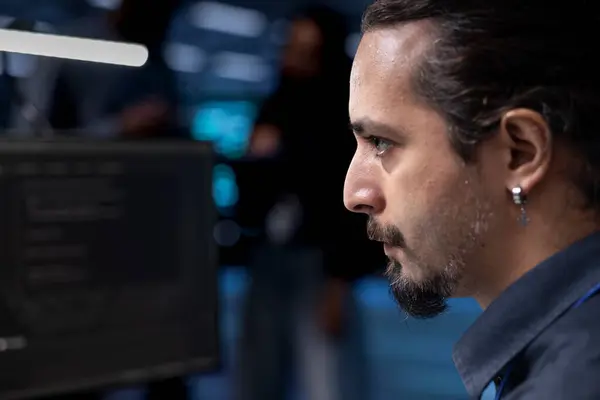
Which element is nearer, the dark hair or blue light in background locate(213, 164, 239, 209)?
the dark hair

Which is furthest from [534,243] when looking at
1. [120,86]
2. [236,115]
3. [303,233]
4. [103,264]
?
[236,115]

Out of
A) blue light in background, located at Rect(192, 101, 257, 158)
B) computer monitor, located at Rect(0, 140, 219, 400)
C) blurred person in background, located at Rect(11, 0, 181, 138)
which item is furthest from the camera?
blue light in background, located at Rect(192, 101, 257, 158)

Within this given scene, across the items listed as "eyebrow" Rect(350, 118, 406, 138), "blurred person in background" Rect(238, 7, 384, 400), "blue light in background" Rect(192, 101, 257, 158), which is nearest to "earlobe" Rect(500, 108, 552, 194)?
"eyebrow" Rect(350, 118, 406, 138)

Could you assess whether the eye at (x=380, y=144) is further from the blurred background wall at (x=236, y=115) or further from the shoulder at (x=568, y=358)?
the blurred background wall at (x=236, y=115)

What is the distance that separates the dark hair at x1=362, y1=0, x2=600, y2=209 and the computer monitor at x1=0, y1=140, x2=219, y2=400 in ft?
2.69

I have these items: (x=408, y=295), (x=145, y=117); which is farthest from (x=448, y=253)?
(x=145, y=117)

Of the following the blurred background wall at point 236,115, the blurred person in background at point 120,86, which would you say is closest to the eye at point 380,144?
the blurred background wall at point 236,115

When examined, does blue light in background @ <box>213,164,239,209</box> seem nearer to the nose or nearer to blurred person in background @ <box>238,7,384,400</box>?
blurred person in background @ <box>238,7,384,400</box>

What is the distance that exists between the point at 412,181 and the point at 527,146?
118 millimetres

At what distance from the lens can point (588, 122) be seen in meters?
0.81

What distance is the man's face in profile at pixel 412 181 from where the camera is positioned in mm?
843

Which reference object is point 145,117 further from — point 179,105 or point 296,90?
point 296,90

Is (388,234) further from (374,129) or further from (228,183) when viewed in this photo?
(228,183)

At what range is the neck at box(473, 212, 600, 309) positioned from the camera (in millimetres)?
822
